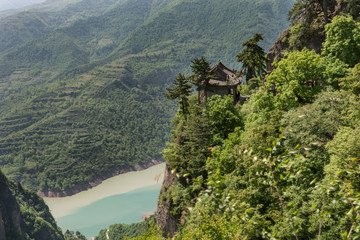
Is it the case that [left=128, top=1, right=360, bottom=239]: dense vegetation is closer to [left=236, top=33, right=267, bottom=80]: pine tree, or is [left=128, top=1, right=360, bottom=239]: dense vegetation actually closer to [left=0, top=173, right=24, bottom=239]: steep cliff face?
[left=236, top=33, right=267, bottom=80]: pine tree

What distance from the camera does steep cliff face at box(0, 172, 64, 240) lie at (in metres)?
106

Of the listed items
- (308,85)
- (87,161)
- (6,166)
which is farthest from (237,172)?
(6,166)

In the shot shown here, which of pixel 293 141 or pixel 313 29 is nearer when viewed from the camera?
pixel 293 141

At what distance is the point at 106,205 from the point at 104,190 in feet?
57.5

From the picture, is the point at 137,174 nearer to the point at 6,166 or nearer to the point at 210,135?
the point at 6,166

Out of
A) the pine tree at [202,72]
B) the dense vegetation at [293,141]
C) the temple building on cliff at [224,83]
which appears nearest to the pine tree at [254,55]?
the temple building on cliff at [224,83]

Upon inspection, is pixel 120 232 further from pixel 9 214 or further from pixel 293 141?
pixel 293 141

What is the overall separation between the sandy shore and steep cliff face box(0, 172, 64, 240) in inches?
595

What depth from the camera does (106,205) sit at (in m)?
144

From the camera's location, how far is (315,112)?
79.4 ft

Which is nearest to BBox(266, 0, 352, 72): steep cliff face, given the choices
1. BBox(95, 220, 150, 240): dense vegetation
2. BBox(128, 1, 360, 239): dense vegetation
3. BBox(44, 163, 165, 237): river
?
BBox(128, 1, 360, 239): dense vegetation

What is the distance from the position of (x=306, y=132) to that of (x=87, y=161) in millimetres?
173949

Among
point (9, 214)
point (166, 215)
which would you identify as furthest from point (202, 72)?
point (9, 214)

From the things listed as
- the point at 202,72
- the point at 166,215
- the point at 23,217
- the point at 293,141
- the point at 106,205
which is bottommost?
the point at 106,205
